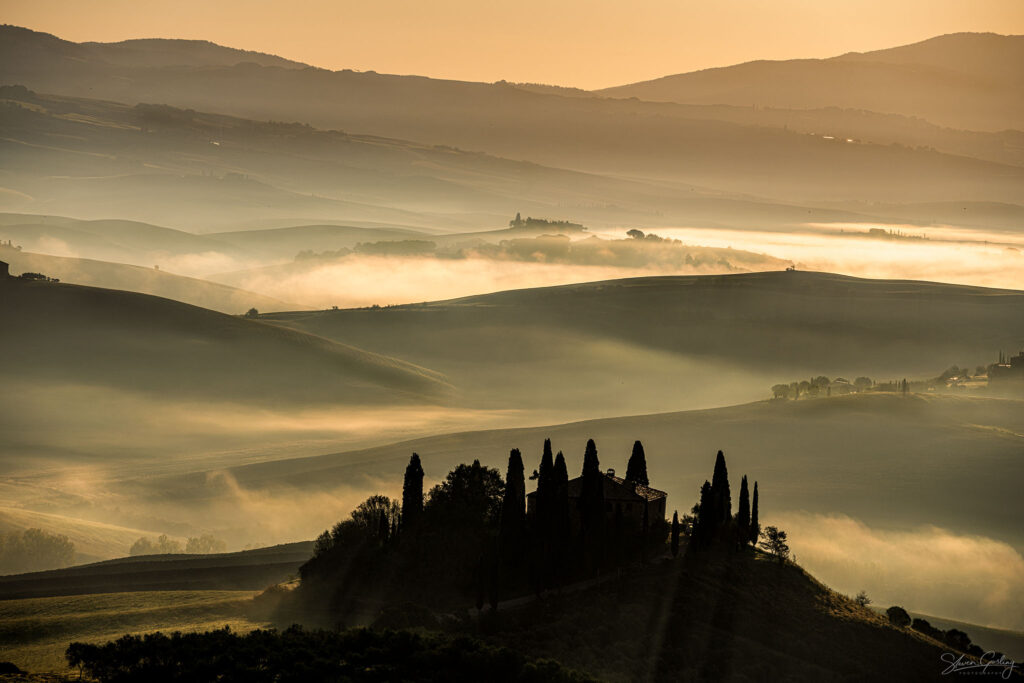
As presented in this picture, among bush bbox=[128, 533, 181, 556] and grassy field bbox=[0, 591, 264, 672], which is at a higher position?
bush bbox=[128, 533, 181, 556]

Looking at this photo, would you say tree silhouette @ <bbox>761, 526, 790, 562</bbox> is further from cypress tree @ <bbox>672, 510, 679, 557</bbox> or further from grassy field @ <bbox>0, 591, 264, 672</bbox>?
grassy field @ <bbox>0, 591, 264, 672</bbox>

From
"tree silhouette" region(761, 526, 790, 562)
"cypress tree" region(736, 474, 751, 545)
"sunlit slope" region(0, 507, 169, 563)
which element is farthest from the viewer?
"sunlit slope" region(0, 507, 169, 563)

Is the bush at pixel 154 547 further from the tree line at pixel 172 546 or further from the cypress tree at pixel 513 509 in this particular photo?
the cypress tree at pixel 513 509

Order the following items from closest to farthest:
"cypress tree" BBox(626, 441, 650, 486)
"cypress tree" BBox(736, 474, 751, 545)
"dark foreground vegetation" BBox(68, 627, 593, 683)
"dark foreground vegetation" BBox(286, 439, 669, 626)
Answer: "dark foreground vegetation" BBox(68, 627, 593, 683), "dark foreground vegetation" BBox(286, 439, 669, 626), "cypress tree" BBox(736, 474, 751, 545), "cypress tree" BBox(626, 441, 650, 486)

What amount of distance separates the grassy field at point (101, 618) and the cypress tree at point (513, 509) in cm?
1973

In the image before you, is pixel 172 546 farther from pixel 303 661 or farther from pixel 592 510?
pixel 303 661

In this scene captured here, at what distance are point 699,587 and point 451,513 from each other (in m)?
20.8

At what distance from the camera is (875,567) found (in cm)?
16338

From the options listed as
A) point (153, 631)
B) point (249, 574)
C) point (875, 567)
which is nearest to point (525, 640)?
point (153, 631)
